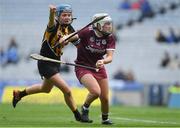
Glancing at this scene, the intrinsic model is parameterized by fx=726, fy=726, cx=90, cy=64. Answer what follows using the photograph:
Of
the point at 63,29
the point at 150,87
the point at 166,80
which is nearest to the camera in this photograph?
the point at 63,29

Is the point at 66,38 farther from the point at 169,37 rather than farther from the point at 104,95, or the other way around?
the point at 169,37

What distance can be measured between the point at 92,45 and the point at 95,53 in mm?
166

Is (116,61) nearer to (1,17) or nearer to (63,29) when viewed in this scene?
(1,17)

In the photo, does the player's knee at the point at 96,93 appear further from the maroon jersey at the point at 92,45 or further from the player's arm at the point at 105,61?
the maroon jersey at the point at 92,45

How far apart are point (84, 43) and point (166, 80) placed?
21256 millimetres

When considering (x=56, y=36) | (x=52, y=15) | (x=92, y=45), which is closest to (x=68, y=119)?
(x=92, y=45)

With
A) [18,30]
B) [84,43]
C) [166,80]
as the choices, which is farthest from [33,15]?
[84,43]

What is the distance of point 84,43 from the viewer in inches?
552

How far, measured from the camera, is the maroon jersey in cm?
1392

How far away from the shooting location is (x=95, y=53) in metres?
14.0

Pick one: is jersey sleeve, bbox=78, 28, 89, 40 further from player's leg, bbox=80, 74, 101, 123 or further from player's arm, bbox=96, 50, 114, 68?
player's leg, bbox=80, 74, 101, 123

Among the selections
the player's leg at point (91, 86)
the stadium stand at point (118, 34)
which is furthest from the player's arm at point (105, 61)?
the stadium stand at point (118, 34)

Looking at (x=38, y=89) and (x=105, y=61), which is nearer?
(x=105, y=61)

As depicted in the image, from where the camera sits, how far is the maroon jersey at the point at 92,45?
1392 centimetres
